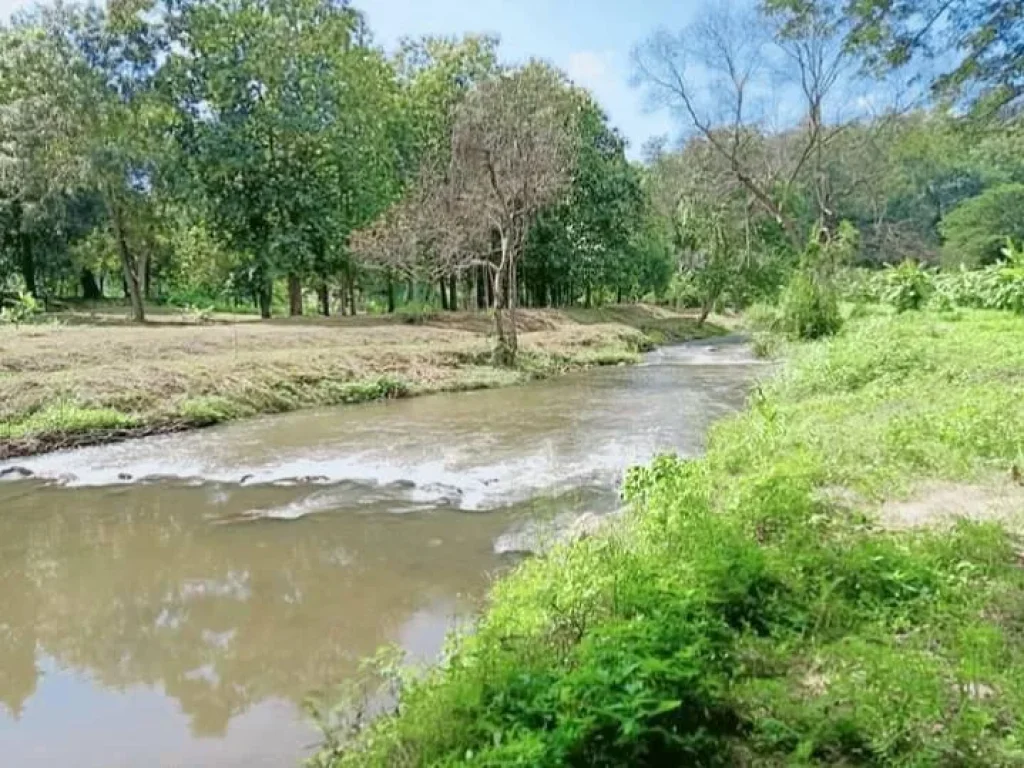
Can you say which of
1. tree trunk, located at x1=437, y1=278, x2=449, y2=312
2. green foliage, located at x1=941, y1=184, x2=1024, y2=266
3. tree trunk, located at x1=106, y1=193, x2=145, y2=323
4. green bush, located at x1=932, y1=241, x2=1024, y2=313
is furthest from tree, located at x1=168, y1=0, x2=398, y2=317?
green foliage, located at x1=941, y1=184, x2=1024, y2=266

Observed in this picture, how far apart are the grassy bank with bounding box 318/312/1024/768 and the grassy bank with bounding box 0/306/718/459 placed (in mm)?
8837

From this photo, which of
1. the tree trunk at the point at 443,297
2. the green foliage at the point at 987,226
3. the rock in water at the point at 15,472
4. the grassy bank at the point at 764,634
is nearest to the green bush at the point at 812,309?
the grassy bank at the point at 764,634

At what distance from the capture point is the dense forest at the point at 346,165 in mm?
21734

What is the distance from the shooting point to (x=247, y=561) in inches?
255

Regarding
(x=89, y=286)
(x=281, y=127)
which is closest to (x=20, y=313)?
(x=281, y=127)

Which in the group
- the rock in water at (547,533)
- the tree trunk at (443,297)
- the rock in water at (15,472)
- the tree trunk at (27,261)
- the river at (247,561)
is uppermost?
the tree trunk at (27,261)

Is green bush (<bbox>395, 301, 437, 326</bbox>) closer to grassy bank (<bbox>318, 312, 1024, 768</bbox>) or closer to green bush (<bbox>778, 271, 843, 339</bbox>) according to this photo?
green bush (<bbox>778, 271, 843, 339</bbox>)

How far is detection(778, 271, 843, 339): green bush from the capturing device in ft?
61.8

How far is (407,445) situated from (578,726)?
28.4 feet

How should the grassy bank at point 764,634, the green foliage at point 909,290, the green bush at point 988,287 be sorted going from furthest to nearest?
the green foliage at point 909,290 → the green bush at point 988,287 → the grassy bank at point 764,634

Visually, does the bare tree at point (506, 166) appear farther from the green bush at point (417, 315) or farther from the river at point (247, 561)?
the river at point (247, 561)

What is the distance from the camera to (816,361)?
12.8 meters

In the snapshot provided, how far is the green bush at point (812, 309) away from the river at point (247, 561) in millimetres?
7172

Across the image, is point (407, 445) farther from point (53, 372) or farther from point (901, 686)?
point (901, 686)
